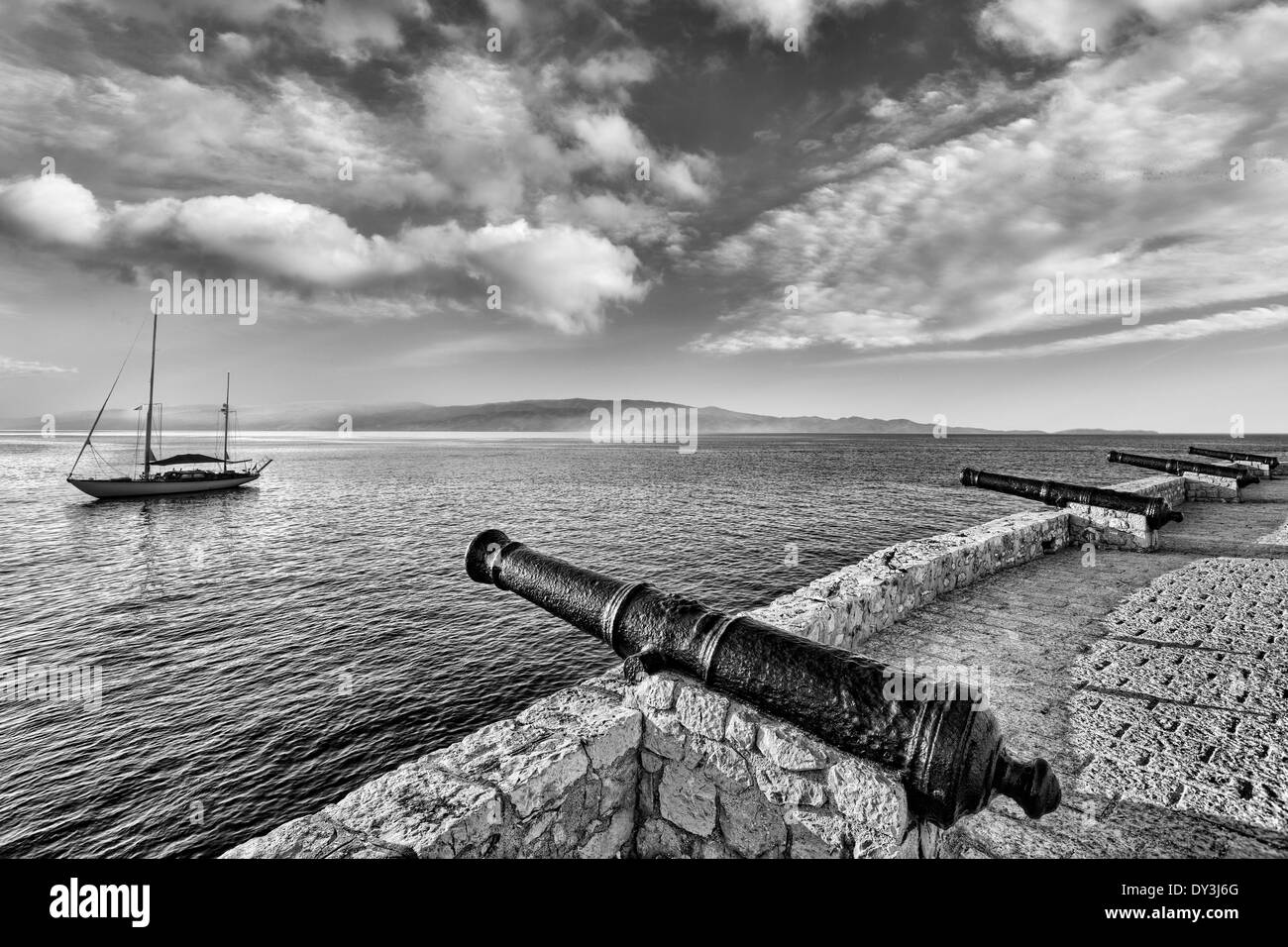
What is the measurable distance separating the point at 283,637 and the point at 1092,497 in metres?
18.6

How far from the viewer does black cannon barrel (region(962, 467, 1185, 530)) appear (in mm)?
9648

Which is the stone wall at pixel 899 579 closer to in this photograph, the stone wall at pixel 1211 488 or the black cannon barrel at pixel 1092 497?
the black cannon barrel at pixel 1092 497

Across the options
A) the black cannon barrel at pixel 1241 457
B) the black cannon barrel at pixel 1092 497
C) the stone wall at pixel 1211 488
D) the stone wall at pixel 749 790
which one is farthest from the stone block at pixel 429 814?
the black cannon barrel at pixel 1241 457

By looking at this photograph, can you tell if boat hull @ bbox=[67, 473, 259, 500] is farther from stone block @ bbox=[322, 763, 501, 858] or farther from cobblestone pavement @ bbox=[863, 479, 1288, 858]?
cobblestone pavement @ bbox=[863, 479, 1288, 858]

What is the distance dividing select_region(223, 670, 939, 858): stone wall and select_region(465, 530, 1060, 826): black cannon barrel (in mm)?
215

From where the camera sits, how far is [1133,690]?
15.7 feet

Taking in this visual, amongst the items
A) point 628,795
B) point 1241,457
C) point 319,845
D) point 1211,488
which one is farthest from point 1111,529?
point 1241,457

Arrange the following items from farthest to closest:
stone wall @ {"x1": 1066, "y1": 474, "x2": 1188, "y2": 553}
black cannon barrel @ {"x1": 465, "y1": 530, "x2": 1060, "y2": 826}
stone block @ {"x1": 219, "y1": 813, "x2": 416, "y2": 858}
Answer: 1. stone wall @ {"x1": 1066, "y1": 474, "x2": 1188, "y2": 553}
2. stone block @ {"x1": 219, "y1": 813, "x2": 416, "y2": 858}
3. black cannon barrel @ {"x1": 465, "y1": 530, "x2": 1060, "y2": 826}

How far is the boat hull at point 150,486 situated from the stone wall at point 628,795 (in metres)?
56.5

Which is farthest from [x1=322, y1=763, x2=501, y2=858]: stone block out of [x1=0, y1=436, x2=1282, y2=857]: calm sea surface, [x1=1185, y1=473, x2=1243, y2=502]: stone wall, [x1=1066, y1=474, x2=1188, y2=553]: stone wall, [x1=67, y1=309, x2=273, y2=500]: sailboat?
[x1=67, y1=309, x2=273, y2=500]: sailboat

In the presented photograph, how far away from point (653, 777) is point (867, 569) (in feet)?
15.2

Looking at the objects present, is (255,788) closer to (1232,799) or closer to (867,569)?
(867,569)

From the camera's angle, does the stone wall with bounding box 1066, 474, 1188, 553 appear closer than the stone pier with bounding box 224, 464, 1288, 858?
No
